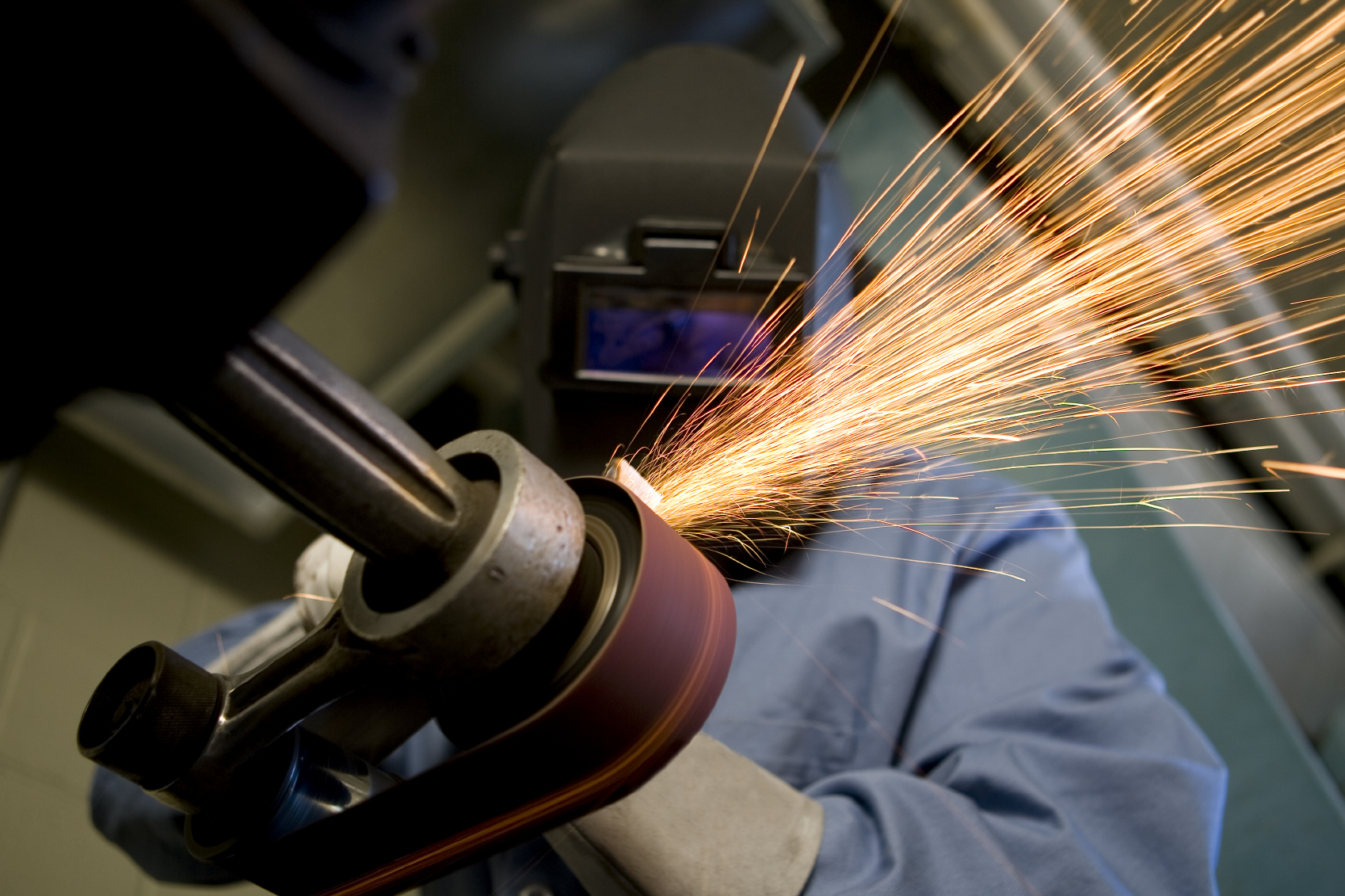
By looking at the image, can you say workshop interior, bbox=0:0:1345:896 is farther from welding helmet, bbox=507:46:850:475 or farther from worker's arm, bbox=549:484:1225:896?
worker's arm, bbox=549:484:1225:896

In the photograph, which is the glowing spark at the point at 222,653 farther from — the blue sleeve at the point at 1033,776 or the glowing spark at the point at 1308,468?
the glowing spark at the point at 1308,468

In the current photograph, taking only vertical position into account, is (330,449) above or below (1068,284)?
above

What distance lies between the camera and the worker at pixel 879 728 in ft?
2.97

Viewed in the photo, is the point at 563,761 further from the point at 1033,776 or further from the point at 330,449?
the point at 1033,776

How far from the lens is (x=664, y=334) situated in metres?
1.29

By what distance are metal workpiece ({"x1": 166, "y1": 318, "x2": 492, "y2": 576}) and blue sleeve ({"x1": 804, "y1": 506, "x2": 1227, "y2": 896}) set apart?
680 millimetres

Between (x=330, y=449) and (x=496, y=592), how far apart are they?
152mm

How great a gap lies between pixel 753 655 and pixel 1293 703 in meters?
1.38

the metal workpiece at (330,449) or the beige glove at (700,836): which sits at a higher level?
the metal workpiece at (330,449)

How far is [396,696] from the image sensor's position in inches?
30.0


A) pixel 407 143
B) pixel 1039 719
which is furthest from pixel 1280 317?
pixel 407 143

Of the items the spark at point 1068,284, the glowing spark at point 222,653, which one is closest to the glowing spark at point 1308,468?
the spark at point 1068,284

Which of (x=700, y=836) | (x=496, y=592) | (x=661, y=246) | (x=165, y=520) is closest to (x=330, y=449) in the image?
(x=496, y=592)

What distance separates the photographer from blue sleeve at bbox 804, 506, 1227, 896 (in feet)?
3.07
